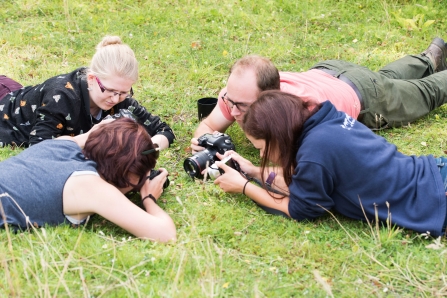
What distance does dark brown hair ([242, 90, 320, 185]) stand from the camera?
3324mm

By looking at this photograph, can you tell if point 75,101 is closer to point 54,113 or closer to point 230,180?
point 54,113

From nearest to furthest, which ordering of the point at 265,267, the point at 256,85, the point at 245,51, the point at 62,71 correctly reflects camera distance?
the point at 265,267
the point at 256,85
the point at 62,71
the point at 245,51

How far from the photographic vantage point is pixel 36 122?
4309mm

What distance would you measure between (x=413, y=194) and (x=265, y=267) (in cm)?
105

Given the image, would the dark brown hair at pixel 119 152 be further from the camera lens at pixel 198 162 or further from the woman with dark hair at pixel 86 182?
the camera lens at pixel 198 162

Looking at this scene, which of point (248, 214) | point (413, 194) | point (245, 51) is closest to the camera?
point (413, 194)

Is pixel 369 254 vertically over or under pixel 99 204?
under

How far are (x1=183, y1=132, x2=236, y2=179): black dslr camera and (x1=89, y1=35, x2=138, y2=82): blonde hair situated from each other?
0.76 metres

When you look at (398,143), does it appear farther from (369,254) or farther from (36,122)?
(36,122)

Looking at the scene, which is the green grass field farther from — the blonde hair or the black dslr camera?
the blonde hair

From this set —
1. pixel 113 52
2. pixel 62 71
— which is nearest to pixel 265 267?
pixel 113 52

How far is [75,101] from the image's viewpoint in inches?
168

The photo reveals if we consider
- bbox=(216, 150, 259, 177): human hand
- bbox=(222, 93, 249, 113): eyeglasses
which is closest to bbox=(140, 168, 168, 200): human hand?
bbox=(216, 150, 259, 177): human hand

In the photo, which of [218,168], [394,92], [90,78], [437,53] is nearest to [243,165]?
[218,168]
